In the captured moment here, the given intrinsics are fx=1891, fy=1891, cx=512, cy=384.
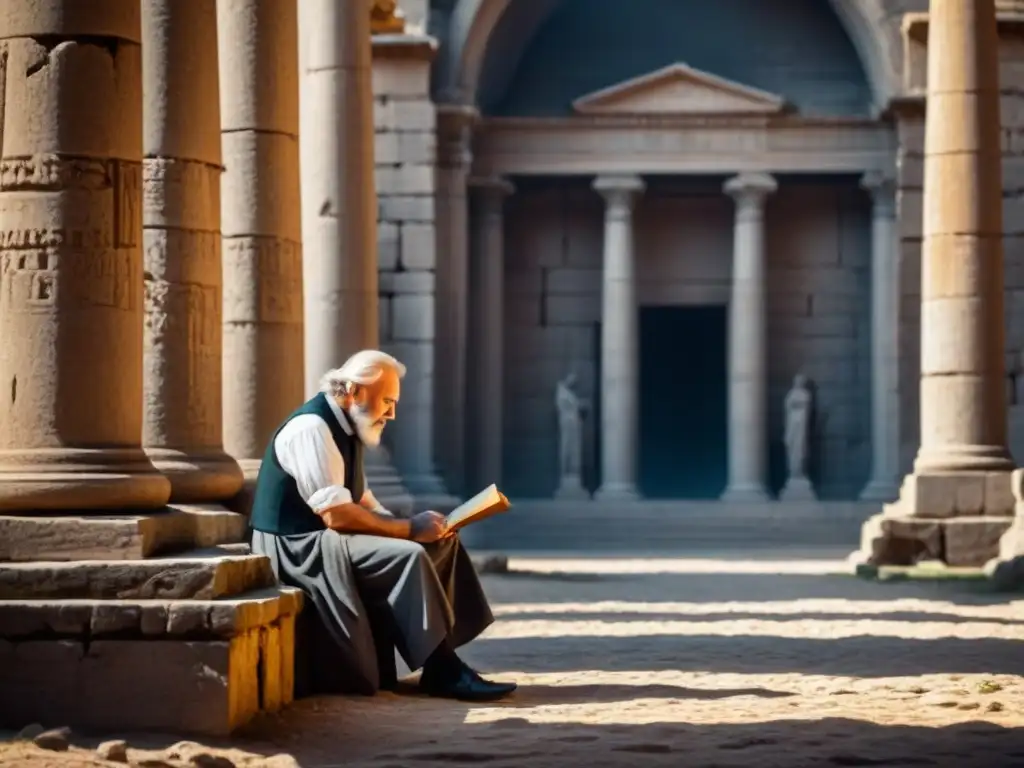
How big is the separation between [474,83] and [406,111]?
5.55 ft

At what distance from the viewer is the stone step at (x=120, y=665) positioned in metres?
8.32

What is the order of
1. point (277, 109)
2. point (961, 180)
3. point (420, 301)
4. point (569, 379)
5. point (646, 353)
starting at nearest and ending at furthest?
point (277, 109)
point (961, 180)
point (420, 301)
point (569, 379)
point (646, 353)

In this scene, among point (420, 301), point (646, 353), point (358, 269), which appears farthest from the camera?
point (646, 353)

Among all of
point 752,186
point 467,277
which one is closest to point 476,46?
point 467,277

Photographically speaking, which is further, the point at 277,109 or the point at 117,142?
the point at 277,109

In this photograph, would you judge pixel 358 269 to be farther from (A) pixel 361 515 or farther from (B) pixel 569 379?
(B) pixel 569 379

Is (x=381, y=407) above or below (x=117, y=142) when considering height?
below

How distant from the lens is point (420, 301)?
30.9 metres

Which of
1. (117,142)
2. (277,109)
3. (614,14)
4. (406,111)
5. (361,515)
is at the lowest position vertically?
(361,515)

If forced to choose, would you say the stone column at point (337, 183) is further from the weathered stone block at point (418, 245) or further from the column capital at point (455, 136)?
the column capital at point (455, 136)

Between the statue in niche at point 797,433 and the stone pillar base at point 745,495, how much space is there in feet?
2.29

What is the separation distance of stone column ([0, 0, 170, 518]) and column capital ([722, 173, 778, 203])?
81.4 feet

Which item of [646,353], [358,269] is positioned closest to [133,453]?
[358,269]

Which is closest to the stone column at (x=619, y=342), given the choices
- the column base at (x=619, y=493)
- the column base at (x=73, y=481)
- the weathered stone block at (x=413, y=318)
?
→ the column base at (x=619, y=493)
